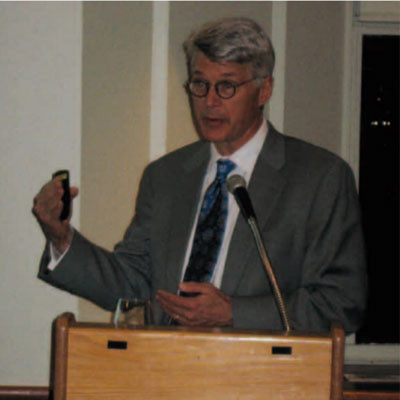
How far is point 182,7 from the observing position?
2.54m

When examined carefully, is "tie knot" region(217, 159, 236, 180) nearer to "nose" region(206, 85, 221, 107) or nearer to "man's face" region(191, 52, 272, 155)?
"man's face" region(191, 52, 272, 155)

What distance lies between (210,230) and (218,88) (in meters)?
0.39

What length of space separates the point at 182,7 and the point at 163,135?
49 cm

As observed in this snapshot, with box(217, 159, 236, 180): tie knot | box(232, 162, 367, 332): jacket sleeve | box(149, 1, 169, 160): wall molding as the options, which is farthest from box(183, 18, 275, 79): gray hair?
box(149, 1, 169, 160): wall molding

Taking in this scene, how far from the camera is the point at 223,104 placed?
73.0 inches

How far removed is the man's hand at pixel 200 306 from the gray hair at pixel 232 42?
67cm

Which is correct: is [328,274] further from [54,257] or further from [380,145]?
[380,145]

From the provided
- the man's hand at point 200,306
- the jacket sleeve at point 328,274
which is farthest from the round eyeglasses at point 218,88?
the man's hand at point 200,306

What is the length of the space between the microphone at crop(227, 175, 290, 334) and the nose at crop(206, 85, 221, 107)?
1.42 ft

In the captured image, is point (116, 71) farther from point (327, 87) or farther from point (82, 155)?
point (327, 87)

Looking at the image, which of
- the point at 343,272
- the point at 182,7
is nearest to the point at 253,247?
the point at 343,272

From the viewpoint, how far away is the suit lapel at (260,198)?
179 cm

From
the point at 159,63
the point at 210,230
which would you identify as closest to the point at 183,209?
the point at 210,230

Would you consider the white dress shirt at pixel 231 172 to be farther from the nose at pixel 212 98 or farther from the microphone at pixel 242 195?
the microphone at pixel 242 195
